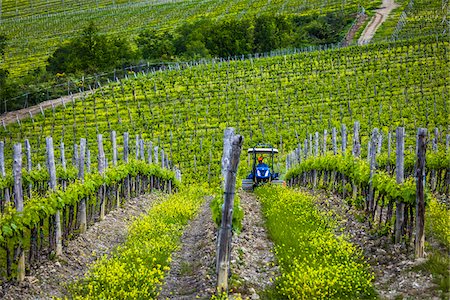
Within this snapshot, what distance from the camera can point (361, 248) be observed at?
11.8 metres

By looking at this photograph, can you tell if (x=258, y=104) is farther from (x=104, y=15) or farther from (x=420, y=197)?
(x=104, y=15)

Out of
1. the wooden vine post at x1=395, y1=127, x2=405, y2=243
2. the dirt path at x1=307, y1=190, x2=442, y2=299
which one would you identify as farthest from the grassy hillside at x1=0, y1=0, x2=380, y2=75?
the wooden vine post at x1=395, y1=127, x2=405, y2=243

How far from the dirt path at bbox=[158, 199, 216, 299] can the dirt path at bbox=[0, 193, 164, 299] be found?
1.70m

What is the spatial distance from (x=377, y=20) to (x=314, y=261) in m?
116

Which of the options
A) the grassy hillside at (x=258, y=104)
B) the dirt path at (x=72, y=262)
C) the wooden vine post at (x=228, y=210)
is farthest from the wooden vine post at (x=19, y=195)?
the grassy hillside at (x=258, y=104)

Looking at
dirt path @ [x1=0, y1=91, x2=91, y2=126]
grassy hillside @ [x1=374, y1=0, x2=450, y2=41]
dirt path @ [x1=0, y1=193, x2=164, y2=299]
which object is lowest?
dirt path @ [x1=0, y1=91, x2=91, y2=126]

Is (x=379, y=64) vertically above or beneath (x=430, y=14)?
beneath

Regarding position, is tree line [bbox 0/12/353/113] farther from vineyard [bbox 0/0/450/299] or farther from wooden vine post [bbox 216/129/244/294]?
wooden vine post [bbox 216/129/244/294]

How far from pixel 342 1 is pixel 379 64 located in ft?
270

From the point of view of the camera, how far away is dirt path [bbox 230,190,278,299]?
31.9ft

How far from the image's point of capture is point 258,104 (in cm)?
5547

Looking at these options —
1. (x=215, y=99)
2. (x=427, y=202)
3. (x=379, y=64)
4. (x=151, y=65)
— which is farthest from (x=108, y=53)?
(x=427, y=202)

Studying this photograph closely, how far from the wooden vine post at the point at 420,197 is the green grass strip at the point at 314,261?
108cm

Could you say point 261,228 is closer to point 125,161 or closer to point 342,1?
point 125,161
